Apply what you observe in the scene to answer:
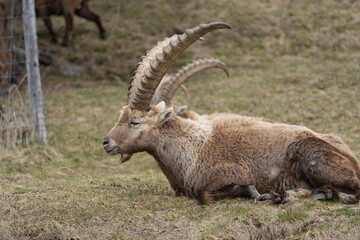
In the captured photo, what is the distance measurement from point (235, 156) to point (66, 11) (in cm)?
1383

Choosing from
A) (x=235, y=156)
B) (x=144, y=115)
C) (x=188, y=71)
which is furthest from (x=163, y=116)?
(x=188, y=71)

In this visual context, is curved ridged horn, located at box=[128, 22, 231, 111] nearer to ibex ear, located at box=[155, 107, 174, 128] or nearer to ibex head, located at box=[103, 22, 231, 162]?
ibex head, located at box=[103, 22, 231, 162]

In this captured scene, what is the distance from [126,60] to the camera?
67.5ft

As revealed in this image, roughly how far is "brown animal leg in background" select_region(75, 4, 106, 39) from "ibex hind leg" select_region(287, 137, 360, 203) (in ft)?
49.0

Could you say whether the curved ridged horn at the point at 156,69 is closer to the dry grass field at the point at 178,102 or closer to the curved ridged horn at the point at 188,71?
the dry grass field at the point at 178,102

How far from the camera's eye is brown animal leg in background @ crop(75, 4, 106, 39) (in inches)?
842

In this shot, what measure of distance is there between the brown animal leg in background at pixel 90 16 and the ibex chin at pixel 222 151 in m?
13.6

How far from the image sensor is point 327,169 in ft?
25.2

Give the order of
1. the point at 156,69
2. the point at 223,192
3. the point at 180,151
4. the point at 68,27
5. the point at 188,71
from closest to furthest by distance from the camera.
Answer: the point at 223,192 → the point at 156,69 → the point at 180,151 → the point at 188,71 → the point at 68,27

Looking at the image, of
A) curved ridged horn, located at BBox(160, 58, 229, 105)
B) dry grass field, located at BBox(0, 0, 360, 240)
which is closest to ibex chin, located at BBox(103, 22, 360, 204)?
dry grass field, located at BBox(0, 0, 360, 240)

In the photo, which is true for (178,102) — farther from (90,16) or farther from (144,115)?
(144,115)

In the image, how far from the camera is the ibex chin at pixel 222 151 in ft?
25.6

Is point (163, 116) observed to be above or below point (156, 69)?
below

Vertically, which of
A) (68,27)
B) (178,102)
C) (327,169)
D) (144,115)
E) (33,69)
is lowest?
(178,102)
